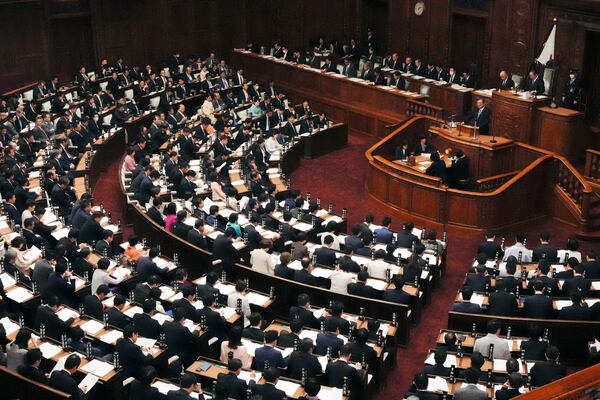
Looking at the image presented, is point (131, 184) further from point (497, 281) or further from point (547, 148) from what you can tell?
point (547, 148)

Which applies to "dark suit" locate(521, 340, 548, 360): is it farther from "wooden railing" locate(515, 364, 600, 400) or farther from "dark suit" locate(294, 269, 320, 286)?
"wooden railing" locate(515, 364, 600, 400)

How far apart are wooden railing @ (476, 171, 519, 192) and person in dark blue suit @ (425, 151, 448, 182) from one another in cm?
82

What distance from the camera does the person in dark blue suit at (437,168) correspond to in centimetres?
1864

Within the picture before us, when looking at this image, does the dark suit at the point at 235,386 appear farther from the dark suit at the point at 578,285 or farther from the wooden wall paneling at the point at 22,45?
the wooden wall paneling at the point at 22,45

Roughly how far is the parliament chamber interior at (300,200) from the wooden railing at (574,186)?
62mm

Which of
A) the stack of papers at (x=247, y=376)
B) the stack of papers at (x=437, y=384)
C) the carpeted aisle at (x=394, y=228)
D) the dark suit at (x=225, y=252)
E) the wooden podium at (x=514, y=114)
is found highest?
the wooden podium at (x=514, y=114)

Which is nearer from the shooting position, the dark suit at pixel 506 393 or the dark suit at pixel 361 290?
the dark suit at pixel 506 393

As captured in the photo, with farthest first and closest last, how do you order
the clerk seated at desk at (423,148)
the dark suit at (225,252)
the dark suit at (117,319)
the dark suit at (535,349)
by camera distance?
the clerk seated at desk at (423,148) < the dark suit at (225,252) < the dark suit at (117,319) < the dark suit at (535,349)

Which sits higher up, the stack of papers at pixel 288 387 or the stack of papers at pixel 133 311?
the stack of papers at pixel 133 311

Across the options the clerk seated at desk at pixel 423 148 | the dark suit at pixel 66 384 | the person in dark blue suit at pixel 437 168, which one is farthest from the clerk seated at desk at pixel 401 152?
the dark suit at pixel 66 384

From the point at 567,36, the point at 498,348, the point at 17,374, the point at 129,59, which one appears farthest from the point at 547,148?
the point at 129,59

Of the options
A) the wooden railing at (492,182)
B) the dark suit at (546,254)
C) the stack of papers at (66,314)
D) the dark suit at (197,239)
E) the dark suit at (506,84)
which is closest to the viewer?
the stack of papers at (66,314)

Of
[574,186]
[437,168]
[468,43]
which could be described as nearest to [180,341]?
[437,168]

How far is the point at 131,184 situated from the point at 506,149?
8.53m
